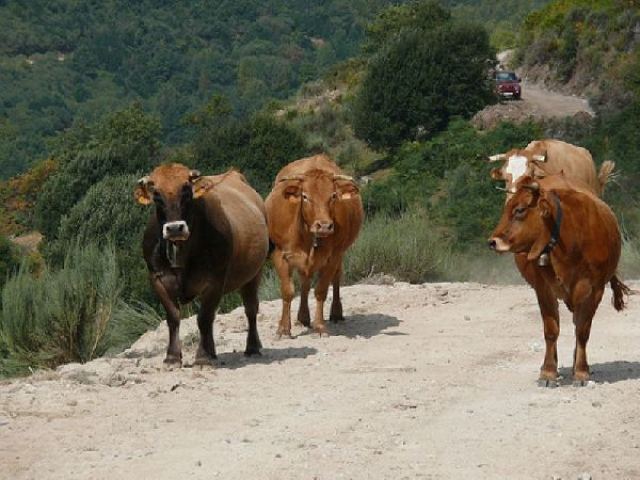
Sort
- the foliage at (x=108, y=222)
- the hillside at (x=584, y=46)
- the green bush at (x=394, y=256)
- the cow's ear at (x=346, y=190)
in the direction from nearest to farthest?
the cow's ear at (x=346, y=190)
the green bush at (x=394, y=256)
the foliage at (x=108, y=222)
the hillside at (x=584, y=46)

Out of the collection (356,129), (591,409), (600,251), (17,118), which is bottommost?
(17,118)

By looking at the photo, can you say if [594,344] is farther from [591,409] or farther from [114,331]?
[114,331]

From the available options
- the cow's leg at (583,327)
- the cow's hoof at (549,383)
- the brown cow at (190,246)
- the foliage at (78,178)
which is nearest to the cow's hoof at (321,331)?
the brown cow at (190,246)

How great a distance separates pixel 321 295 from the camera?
58.1 ft

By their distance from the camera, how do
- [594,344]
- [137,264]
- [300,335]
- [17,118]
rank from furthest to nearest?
[17,118], [137,264], [300,335], [594,344]

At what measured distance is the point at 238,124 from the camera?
6375 cm

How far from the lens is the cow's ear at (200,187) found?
46.7 ft

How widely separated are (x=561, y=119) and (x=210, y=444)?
54518mm

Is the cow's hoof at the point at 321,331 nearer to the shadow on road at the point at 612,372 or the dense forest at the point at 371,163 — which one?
the dense forest at the point at 371,163

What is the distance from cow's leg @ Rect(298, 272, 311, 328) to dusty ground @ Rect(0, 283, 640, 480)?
87cm

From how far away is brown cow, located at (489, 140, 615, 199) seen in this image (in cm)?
1380

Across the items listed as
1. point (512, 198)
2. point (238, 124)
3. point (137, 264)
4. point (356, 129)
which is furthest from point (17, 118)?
point (512, 198)

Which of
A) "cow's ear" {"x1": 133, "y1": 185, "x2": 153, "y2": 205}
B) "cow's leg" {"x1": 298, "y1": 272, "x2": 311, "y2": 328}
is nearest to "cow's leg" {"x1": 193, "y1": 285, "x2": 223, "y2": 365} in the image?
"cow's ear" {"x1": 133, "y1": 185, "x2": 153, "y2": 205}

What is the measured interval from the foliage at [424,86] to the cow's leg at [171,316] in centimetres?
6018
